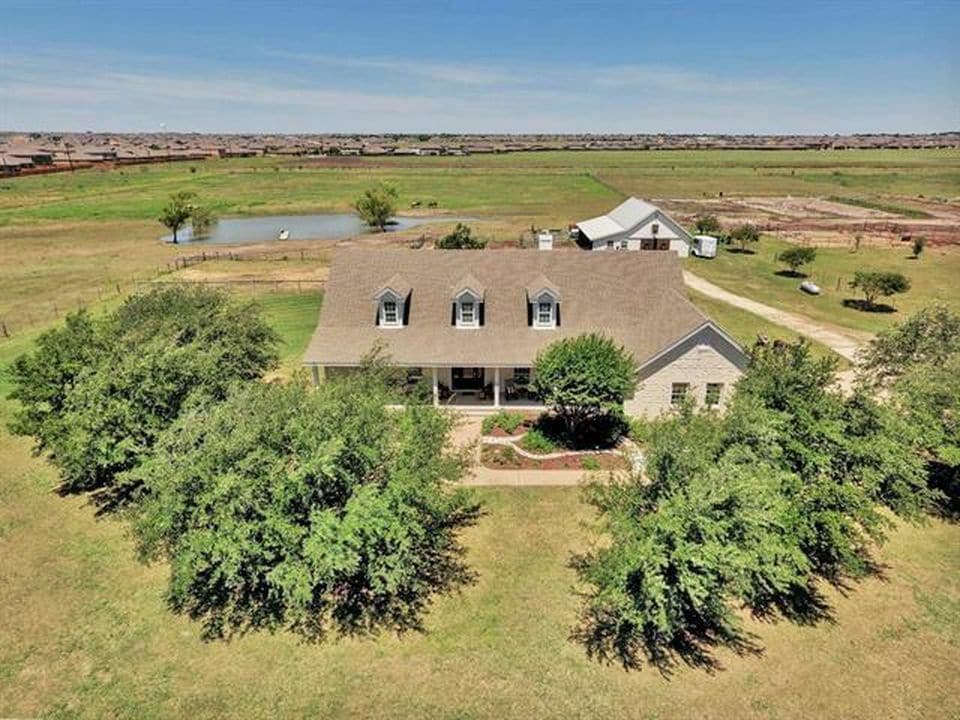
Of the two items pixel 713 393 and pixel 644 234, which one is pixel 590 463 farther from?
pixel 644 234

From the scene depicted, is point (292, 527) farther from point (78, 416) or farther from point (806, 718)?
point (806, 718)

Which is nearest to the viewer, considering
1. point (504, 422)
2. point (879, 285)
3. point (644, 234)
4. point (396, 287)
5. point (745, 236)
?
point (504, 422)

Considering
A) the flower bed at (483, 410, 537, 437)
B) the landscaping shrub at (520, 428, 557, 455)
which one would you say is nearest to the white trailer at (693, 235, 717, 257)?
the flower bed at (483, 410, 537, 437)

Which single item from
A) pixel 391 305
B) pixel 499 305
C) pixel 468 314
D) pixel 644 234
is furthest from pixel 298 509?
pixel 644 234

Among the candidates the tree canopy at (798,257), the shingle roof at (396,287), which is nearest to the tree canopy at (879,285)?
the tree canopy at (798,257)

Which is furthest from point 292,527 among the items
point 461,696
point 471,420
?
point 471,420

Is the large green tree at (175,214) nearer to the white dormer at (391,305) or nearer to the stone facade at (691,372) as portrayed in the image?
the white dormer at (391,305)
